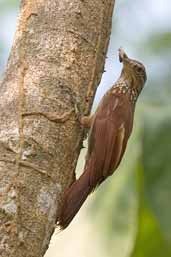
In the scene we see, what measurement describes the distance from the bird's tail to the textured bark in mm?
42

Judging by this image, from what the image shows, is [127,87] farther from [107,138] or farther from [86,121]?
[86,121]

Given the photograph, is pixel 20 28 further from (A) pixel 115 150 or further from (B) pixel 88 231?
(B) pixel 88 231

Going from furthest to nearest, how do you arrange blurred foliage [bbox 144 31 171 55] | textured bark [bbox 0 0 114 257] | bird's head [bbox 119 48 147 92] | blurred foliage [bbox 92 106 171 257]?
blurred foliage [bbox 144 31 171 55], bird's head [bbox 119 48 147 92], blurred foliage [bbox 92 106 171 257], textured bark [bbox 0 0 114 257]

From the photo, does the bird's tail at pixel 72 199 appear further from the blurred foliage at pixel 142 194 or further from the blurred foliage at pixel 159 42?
the blurred foliage at pixel 159 42

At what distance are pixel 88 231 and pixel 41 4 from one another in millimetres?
1082

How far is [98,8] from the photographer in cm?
386

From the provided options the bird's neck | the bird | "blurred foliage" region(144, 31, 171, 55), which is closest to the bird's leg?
the bird

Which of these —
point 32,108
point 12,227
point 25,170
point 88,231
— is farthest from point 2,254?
point 88,231

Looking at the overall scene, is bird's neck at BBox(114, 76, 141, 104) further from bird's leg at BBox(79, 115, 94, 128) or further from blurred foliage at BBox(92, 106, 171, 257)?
bird's leg at BBox(79, 115, 94, 128)

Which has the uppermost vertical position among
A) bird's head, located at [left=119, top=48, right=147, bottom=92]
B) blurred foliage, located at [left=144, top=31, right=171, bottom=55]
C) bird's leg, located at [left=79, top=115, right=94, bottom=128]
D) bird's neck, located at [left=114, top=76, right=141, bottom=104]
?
blurred foliage, located at [left=144, top=31, right=171, bottom=55]

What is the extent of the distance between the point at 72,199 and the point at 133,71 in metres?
0.91

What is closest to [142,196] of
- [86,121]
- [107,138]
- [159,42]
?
[107,138]

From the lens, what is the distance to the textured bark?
3.28 m

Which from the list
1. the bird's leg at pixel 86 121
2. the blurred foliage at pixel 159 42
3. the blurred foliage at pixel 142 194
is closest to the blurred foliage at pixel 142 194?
the blurred foliage at pixel 142 194
